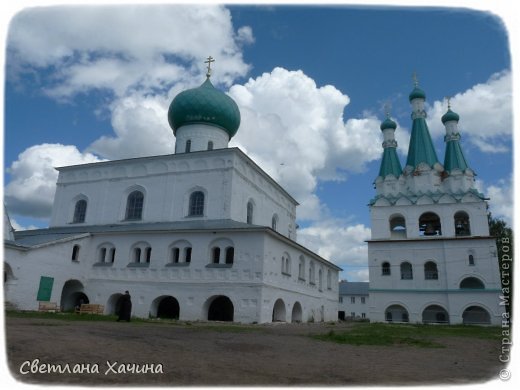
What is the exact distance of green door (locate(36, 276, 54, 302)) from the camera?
18109 mm

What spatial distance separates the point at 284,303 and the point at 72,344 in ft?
46.9

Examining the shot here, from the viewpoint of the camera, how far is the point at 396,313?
91.8 ft

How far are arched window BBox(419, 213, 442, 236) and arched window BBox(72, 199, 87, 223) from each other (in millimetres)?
22862

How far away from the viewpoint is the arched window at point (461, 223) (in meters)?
28.3

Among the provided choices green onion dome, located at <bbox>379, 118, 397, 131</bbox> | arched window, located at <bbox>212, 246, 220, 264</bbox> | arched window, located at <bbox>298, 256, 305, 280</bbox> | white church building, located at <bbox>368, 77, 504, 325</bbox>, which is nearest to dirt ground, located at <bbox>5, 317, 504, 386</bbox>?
arched window, located at <bbox>212, 246, 220, 264</bbox>

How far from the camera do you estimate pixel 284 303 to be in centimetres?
1938

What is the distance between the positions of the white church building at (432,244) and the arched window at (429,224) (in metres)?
0.07

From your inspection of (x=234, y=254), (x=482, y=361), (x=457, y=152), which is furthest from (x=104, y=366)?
(x=457, y=152)

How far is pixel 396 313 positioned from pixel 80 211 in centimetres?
2183

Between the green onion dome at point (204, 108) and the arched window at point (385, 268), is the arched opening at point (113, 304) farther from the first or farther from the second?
the arched window at point (385, 268)

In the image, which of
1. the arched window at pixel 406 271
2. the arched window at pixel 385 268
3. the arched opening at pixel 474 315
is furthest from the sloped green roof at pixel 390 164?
the arched opening at pixel 474 315

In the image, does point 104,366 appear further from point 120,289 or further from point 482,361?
point 120,289

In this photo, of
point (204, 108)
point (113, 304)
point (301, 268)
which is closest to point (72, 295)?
point (113, 304)

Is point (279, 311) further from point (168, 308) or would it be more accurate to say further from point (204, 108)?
point (204, 108)
